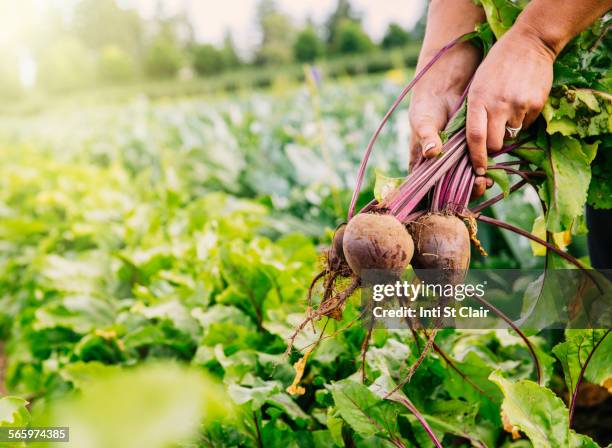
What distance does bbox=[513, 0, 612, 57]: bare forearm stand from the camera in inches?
53.9

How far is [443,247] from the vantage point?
1244mm

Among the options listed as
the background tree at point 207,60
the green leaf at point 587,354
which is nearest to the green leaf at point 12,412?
the green leaf at point 587,354

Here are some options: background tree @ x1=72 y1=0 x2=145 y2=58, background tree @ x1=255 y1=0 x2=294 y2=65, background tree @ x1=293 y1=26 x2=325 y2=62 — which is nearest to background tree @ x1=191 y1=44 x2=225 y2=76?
background tree @ x1=255 y1=0 x2=294 y2=65

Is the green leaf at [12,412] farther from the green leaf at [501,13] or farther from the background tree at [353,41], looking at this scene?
the background tree at [353,41]

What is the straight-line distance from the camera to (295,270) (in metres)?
2.30

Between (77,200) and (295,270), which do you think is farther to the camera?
(77,200)

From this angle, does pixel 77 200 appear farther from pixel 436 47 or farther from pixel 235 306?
pixel 436 47

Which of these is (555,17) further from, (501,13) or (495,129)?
(495,129)

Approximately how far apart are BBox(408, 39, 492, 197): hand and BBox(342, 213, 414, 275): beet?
401mm

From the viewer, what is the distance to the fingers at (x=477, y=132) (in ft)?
4.42

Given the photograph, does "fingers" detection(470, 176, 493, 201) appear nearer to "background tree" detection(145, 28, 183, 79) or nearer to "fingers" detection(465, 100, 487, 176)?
"fingers" detection(465, 100, 487, 176)

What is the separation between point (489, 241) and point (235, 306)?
1.45 m

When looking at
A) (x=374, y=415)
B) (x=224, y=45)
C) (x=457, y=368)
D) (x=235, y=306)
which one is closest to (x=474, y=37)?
(x=457, y=368)

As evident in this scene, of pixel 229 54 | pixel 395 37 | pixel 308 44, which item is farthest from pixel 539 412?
pixel 229 54
